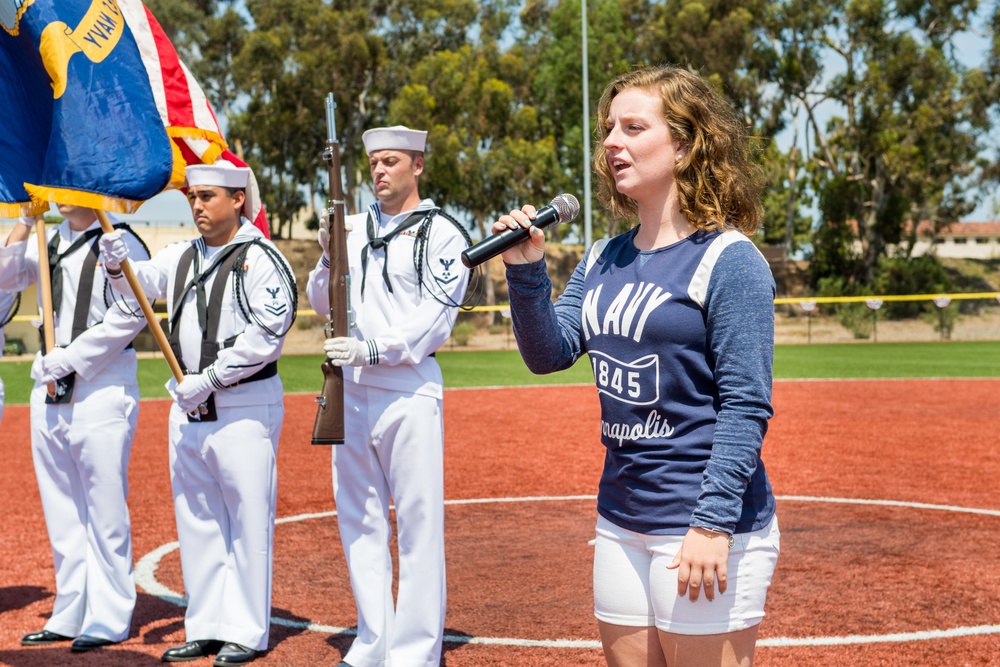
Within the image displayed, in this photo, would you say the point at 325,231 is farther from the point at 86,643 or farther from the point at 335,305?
the point at 86,643

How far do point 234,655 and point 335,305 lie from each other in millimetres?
1788

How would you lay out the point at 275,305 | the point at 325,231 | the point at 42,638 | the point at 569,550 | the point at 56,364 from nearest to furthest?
the point at 325,231
the point at 275,305
the point at 56,364
the point at 42,638
the point at 569,550

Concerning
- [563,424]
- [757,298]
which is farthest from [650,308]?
[563,424]

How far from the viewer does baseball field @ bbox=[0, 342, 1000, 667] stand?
5.73m

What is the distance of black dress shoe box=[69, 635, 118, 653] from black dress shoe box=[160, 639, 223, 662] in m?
0.50

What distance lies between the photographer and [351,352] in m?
5.12

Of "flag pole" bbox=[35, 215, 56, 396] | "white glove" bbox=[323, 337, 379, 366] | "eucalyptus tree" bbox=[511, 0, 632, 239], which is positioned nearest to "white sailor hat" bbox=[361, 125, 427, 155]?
"white glove" bbox=[323, 337, 379, 366]

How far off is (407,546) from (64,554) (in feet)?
6.93

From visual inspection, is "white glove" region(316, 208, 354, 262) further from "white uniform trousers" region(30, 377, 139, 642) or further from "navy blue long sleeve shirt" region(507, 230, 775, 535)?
"navy blue long sleeve shirt" region(507, 230, 775, 535)

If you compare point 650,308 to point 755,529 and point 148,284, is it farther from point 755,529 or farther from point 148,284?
point 148,284

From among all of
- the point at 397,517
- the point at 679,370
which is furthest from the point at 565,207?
the point at 397,517

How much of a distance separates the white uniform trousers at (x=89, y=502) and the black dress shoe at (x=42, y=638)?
0.10 ft

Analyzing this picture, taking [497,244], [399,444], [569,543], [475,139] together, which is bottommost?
[569,543]

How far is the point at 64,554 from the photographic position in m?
6.16
